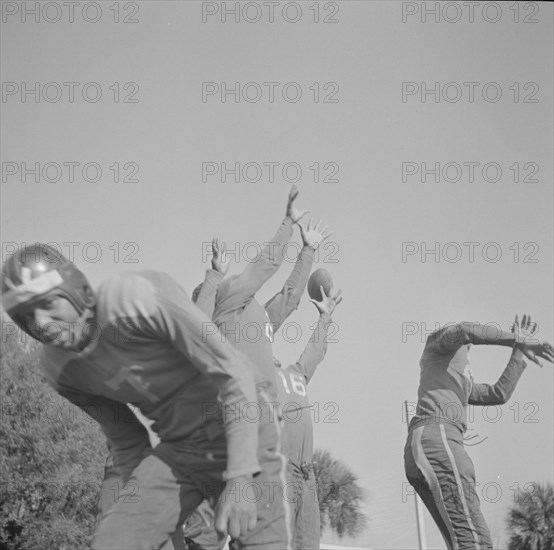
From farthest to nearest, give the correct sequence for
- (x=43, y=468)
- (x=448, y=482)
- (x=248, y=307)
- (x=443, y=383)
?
(x=43, y=468), (x=443, y=383), (x=448, y=482), (x=248, y=307)

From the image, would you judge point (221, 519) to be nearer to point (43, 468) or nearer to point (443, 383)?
point (443, 383)

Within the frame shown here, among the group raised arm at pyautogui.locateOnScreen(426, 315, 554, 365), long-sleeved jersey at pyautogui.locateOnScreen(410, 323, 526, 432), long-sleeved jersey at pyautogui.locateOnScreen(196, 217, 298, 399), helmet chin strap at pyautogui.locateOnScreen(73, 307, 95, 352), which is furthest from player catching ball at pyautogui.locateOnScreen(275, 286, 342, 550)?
helmet chin strap at pyautogui.locateOnScreen(73, 307, 95, 352)

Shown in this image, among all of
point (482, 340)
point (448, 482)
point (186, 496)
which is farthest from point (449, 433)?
point (186, 496)

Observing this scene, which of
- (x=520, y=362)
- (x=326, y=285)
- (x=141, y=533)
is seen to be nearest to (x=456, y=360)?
(x=520, y=362)

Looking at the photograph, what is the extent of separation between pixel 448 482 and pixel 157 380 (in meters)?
3.39

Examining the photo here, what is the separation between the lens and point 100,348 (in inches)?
159

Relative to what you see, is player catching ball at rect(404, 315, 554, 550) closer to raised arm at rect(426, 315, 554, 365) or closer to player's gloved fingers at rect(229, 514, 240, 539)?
raised arm at rect(426, 315, 554, 365)

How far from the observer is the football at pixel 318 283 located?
8.52m

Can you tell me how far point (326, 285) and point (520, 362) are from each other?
5.96ft

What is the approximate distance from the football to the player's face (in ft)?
15.4

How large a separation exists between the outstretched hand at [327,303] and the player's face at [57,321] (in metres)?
4.45

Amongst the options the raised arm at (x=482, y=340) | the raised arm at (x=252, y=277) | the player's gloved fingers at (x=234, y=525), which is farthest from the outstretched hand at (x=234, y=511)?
the raised arm at (x=482, y=340)

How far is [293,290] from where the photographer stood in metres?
7.41

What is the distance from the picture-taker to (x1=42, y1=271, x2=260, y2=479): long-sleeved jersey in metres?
3.87
